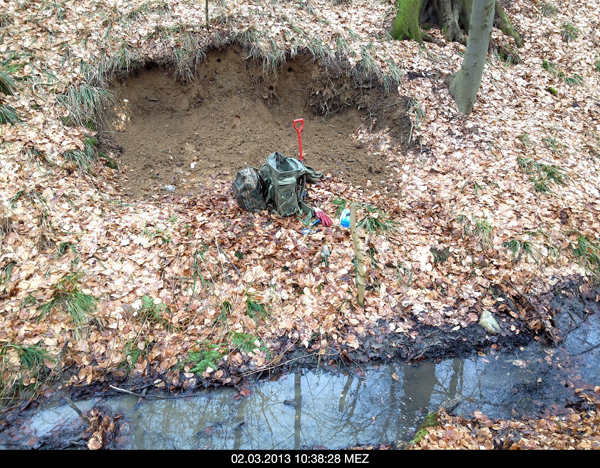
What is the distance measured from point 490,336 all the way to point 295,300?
2.32m

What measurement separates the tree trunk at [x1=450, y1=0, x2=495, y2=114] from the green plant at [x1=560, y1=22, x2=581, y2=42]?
388 cm

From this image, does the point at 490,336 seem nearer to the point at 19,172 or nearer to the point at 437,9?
the point at 19,172

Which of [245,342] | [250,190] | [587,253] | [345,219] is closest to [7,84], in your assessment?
[250,190]

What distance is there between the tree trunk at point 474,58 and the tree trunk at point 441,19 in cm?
157

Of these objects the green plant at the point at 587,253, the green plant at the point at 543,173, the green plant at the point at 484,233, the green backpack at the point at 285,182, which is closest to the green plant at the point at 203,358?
the green backpack at the point at 285,182

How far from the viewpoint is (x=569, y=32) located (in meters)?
8.20

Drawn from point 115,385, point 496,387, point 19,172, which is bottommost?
point 115,385

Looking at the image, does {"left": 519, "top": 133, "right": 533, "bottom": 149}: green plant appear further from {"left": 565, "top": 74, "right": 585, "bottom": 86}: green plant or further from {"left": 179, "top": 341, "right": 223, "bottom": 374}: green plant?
{"left": 179, "top": 341, "right": 223, "bottom": 374}: green plant

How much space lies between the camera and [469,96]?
636 centimetres

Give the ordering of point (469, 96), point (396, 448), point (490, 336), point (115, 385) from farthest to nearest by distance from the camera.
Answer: point (469, 96) → point (490, 336) → point (115, 385) → point (396, 448)

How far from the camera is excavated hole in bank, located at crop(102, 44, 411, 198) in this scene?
5.97 meters

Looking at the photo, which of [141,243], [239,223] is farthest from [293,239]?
[141,243]

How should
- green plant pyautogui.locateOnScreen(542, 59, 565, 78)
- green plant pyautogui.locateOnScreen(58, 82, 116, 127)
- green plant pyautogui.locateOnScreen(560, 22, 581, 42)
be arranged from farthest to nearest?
green plant pyautogui.locateOnScreen(560, 22, 581, 42), green plant pyautogui.locateOnScreen(542, 59, 565, 78), green plant pyautogui.locateOnScreen(58, 82, 116, 127)

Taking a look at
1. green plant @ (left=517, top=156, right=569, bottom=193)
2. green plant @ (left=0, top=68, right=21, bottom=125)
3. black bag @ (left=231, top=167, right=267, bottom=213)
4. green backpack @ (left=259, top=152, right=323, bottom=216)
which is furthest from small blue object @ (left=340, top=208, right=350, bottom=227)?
green plant @ (left=0, top=68, right=21, bottom=125)
